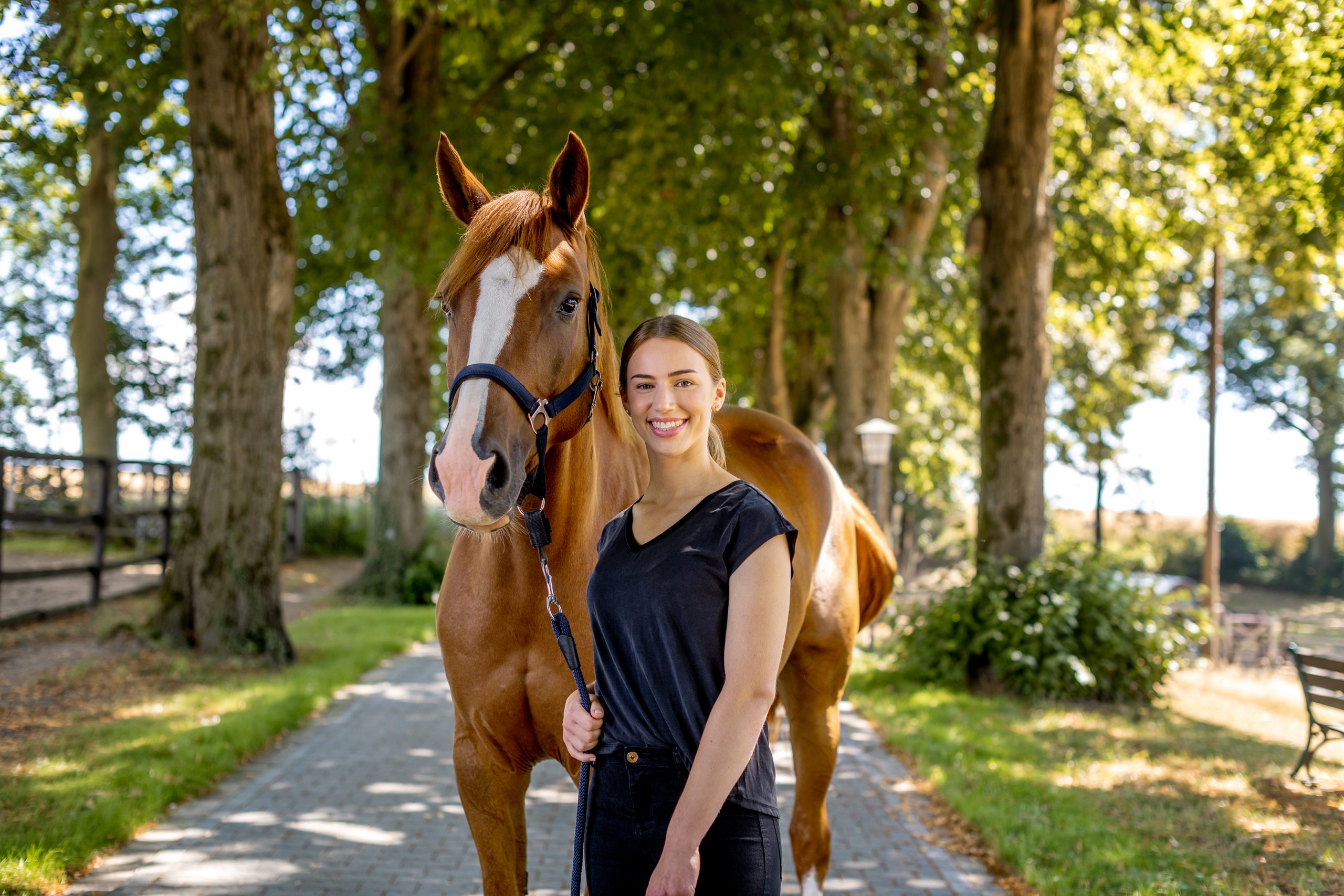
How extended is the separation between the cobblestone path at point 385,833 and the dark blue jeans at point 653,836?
283 centimetres

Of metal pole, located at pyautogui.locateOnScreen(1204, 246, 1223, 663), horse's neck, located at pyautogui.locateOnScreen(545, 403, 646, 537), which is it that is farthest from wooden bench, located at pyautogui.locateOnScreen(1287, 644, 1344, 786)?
metal pole, located at pyautogui.locateOnScreen(1204, 246, 1223, 663)

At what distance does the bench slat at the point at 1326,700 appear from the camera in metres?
6.50

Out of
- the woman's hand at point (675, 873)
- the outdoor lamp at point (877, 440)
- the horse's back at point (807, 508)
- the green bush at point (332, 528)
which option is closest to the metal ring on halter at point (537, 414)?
the woman's hand at point (675, 873)

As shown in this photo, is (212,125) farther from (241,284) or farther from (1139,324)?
(1139,324)

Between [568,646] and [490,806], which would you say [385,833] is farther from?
[568,646]

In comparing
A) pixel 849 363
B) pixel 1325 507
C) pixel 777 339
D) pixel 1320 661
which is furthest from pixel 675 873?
pixel 1325 507

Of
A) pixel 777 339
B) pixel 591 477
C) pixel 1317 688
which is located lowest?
pixel 1317 688

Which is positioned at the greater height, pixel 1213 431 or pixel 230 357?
pixel 1213 431

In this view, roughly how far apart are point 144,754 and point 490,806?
13.1 feet

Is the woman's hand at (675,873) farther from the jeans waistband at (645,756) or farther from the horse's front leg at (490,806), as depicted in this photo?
the horse's front leg at (490,806)

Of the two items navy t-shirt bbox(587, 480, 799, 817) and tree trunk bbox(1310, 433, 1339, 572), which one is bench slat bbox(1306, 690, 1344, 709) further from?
tree trunk bbox(1310, 433, 1339, 572)

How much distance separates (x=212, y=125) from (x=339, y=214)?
20.4 feet

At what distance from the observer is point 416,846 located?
5.02 m

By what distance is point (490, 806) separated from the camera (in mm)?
2938
